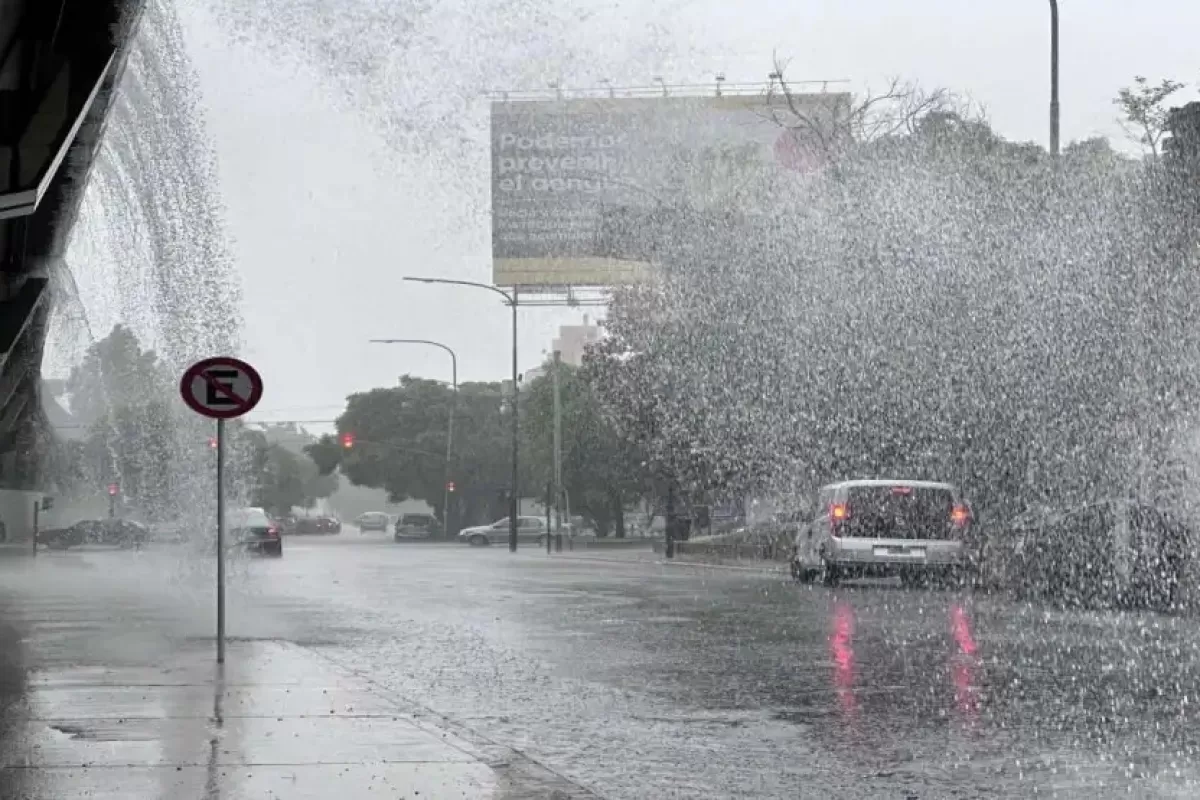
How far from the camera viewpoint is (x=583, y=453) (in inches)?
2899

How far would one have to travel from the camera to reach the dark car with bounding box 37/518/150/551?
183ft

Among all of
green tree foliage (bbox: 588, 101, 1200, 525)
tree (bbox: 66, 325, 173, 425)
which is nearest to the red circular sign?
green tree foliage (bbox: 588, 101, 1200, 525)

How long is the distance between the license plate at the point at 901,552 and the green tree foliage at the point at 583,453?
37599 mm

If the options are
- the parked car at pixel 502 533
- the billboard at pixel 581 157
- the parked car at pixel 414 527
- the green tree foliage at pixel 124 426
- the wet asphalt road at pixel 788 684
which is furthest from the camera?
the parked car at pixel 414 527

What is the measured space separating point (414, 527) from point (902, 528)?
202 feet

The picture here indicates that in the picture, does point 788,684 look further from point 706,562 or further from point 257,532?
point 257,532

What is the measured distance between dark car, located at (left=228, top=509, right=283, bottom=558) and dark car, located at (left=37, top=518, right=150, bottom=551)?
664 centimetres

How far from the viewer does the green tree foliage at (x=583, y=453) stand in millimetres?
69625

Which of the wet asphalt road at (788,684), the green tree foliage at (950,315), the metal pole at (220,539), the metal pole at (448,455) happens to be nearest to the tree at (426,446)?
the metal pole at (448,455)

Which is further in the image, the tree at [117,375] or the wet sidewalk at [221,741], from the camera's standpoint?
the tree at [117,375]

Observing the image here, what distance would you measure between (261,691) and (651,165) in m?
43.2

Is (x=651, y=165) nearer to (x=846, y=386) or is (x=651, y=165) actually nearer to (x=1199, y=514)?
(x=846, y=386)

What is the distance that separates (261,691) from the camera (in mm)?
12500

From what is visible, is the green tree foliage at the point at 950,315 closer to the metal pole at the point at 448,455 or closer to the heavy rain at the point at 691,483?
the heavy rain at the point at 691,483
